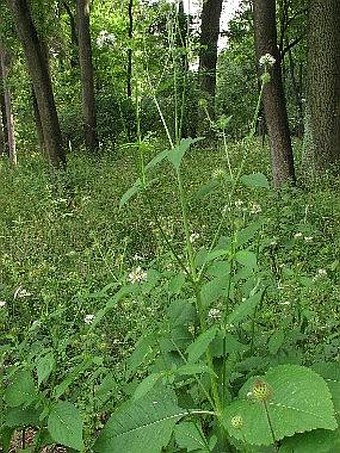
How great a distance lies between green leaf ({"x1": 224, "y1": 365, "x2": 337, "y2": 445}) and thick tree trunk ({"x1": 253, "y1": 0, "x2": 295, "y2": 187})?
670 centimetres

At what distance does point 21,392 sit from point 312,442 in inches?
37.8

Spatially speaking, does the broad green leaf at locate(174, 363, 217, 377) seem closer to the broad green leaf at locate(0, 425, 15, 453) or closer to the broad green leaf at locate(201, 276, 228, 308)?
the broad green leaf at locate(201, 276, 228, 308)

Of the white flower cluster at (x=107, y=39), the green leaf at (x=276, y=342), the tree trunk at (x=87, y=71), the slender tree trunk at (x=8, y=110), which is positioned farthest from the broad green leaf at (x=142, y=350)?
the slender tree trunk at (x=8, y=110)

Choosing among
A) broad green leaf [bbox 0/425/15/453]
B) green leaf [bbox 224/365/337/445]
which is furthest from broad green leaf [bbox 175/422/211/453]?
broad green leaf [bbox 0/425/15/453]

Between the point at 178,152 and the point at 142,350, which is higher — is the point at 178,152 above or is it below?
above

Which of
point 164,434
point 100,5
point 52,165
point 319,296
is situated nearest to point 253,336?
point 164,434

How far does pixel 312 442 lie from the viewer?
1.66 metres

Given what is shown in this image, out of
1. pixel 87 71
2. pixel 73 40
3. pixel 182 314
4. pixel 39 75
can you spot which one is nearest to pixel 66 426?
pixel 182 314

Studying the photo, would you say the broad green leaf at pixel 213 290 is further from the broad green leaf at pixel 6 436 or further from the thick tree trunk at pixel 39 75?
the thick tree trunk at pixel 39 75

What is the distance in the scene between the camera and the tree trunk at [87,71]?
15.9 metres

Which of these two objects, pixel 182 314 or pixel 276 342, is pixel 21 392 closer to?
pixel 182 314

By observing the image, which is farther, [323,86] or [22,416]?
[323,86]

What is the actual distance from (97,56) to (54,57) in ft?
5.14

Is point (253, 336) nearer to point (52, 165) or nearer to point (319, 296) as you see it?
point (319, 296)
